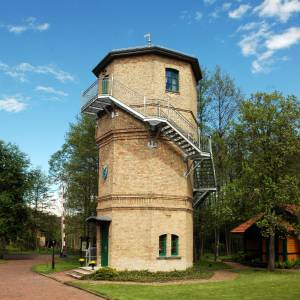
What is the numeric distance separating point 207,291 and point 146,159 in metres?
8.99

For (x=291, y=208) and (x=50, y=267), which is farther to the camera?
(x=50, y=267)

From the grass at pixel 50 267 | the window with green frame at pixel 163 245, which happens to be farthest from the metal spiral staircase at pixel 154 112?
the grass at pixel 50 267

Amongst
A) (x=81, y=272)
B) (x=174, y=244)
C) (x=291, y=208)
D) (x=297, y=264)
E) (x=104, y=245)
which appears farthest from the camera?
(x=297, y=264)

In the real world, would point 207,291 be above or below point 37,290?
above

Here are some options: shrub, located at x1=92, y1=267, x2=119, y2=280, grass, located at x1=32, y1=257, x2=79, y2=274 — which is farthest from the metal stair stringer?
grass, located at x1=32, y1=257, x2=79, y2=274

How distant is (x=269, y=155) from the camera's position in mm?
27375

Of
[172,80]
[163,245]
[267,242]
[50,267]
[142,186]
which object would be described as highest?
[172,80]

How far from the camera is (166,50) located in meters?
25.2

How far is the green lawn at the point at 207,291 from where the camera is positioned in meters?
15.5

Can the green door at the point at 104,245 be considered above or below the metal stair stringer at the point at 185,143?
below

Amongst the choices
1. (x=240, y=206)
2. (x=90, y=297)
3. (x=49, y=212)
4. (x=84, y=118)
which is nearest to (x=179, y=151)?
(x=240, y=206)

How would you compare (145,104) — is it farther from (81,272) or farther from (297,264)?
(297,264)

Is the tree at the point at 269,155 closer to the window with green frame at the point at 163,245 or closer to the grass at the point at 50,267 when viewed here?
the window with green frame at the point at 163,245

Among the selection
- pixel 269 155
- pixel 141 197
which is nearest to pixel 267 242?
pixel 269 155
